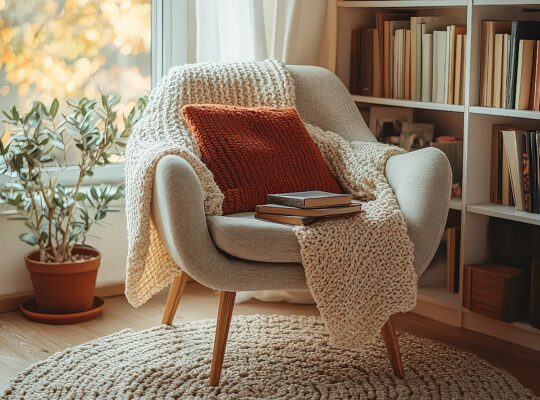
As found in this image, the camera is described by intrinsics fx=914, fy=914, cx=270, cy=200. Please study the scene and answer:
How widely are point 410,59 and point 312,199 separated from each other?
3.56 feet

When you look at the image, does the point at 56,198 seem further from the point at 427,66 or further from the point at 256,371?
the point at 427,66

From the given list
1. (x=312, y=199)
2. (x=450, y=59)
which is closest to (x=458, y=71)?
(x=450, y=59)

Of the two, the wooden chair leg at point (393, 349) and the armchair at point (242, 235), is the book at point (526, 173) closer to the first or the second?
the armchair at point (242, 235)

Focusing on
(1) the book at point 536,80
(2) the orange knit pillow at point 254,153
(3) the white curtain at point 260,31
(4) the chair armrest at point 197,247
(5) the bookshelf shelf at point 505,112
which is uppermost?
(3) the white curtain at point 260,31

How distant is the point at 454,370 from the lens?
256cm

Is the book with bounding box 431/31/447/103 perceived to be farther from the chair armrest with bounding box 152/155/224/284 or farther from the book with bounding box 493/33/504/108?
the chair armrest with bounding box 152/155/224/284

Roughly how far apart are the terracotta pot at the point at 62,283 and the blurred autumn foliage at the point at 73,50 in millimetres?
594

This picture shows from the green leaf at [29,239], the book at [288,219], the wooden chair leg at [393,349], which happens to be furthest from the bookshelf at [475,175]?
the green leaf at [29,239]

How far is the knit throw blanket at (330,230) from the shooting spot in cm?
238

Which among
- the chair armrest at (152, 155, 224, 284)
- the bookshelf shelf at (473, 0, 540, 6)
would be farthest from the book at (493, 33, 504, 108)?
the chair armrest at (152, 155, 224, 284)

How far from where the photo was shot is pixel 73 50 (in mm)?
3232

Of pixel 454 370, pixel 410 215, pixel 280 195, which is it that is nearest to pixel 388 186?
pixel 410 215

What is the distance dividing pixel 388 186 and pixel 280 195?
372 mm

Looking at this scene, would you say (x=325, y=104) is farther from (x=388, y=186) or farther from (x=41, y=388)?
(x=41, y=388)
